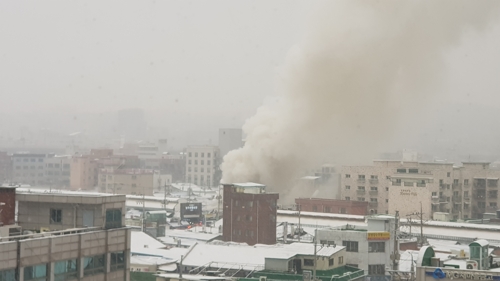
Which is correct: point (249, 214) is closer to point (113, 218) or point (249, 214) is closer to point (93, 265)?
point (113, 218)

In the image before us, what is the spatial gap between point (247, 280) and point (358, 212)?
86.6 feet

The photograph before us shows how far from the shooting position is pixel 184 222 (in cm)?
4900

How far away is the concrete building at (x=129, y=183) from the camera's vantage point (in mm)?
73188

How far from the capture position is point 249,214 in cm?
3728

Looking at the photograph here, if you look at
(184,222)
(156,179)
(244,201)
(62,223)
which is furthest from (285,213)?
(156,179)

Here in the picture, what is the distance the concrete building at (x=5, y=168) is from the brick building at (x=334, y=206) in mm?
45120

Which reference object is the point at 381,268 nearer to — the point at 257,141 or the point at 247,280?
the point at 247,280

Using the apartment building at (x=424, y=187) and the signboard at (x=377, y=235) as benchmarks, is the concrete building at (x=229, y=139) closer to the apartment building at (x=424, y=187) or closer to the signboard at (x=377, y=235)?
the apartment building at (x=424, y=187)

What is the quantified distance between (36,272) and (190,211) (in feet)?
122

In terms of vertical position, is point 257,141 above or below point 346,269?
above

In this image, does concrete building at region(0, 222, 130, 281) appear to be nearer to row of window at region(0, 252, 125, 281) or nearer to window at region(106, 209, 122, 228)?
row of window at region(0, 252, 125, 281)

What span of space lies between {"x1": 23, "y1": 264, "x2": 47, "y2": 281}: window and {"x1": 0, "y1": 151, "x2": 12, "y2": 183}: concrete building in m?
78.9

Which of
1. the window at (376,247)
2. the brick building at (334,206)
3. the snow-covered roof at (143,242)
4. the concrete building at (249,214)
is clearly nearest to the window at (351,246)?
the window at (376,247)

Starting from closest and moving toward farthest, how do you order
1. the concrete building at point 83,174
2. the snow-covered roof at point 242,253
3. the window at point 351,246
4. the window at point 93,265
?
1. the window at point 93,265
2. the snow-covered roof at point 242,253
3. the window at point 351,246
4. the concrete building at point 83,174
